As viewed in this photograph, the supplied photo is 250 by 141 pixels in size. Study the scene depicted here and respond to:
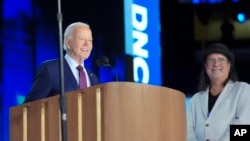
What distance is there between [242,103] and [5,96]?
10.4 ft

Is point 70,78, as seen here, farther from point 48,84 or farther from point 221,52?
point 221,52

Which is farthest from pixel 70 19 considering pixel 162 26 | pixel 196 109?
pixel 196 109

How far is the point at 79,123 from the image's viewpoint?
360 centimetres

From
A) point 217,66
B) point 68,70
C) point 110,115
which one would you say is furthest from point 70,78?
point 217,66

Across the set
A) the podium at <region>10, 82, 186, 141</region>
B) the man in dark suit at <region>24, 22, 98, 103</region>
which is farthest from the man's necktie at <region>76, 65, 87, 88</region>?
the podium at <region>10, 82, 186, 141</region>

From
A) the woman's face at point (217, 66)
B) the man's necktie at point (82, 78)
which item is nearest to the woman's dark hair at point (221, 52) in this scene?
the woman's face at point (217, 66)

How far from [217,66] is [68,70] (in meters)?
1.05

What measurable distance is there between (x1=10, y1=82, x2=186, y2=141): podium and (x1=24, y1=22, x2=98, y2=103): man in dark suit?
359 millimetres

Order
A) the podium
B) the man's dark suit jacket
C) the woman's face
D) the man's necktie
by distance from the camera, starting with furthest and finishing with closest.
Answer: the woman's face → the man's necktie → the man's dark suit jacket → the podium

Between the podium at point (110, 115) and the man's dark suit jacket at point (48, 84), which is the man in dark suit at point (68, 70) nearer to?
the man's dark suit jacket at point (48, 84)

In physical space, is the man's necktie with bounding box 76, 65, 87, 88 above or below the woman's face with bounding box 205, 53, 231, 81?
below

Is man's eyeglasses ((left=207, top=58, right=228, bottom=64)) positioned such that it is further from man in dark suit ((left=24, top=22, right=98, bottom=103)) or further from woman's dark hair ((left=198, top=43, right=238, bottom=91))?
man in dark suit ((left=24, top=22, right=98, bottom=103))

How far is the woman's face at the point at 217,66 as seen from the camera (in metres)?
4.79

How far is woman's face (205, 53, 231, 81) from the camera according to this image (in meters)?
4.79
